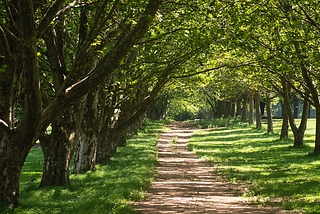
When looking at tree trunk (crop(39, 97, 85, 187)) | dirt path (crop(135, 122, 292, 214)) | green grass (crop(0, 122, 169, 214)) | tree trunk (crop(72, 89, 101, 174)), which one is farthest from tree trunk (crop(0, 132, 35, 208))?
tree trunk (crop(72, 89, 101, 174))

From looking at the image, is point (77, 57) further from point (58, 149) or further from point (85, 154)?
point (85, 154)

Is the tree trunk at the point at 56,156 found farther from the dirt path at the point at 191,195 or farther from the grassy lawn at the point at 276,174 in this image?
the grassy lawn at the point at 276,174

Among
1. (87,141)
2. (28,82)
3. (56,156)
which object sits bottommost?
(56,156)

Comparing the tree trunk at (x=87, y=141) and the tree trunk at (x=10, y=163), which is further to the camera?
the tree trunk at (x=87, y=141)

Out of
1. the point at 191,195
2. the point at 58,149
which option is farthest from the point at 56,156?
the point at 191,195

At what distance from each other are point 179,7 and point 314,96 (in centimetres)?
881

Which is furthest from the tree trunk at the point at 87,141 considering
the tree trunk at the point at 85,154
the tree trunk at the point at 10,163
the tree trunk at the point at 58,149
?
the tree trunk at the point at 10,163

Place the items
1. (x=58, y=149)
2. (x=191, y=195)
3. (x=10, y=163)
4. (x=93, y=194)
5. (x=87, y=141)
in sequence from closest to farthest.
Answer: (x=10, y=163)
(x=93, y=194)
(x=191, y=195)
(x=58, y=149)
(x=87, y=141)

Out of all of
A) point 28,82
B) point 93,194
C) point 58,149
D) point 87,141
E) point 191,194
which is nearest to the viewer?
point 28,82

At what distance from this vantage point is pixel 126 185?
10312 mm

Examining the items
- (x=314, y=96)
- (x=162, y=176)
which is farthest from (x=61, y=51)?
(x=314, y=96)

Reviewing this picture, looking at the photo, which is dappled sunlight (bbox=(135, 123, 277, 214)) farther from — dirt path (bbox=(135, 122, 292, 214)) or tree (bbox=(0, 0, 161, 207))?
tree (bbox=(0, 0, 161, 207))

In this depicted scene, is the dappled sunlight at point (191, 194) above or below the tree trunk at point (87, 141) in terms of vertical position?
below

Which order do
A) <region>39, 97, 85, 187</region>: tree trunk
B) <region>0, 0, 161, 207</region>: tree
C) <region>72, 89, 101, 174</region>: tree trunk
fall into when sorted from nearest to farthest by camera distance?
1. <region>0, 0, 161, 207</region>: tree
2. <region>39, 97, 85, 187</region>: tree trunk
3. <region>72, 89, 101, 174</region>: tree trunk
